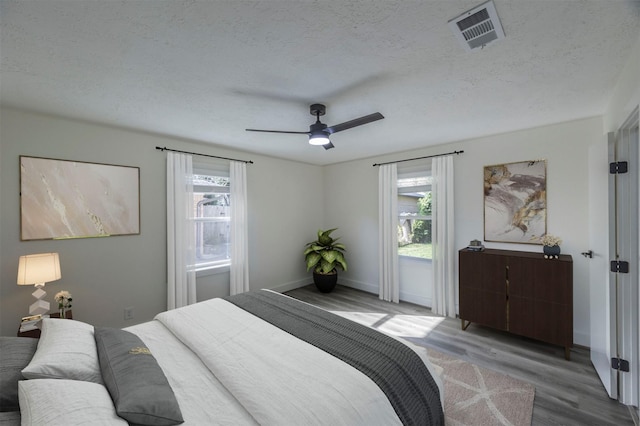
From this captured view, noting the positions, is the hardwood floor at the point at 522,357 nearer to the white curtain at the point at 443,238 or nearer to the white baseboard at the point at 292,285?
the white curtain at the point at 443,238

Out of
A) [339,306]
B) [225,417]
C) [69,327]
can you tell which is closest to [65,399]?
[225,417]

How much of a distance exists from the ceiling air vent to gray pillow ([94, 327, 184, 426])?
7.50ft

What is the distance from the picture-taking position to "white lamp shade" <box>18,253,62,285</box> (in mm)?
2314

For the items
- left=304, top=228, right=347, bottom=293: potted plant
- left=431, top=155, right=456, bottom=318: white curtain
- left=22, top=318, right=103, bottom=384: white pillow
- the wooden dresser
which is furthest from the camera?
left=304, top=228, right=347, bottom=293: potted plant

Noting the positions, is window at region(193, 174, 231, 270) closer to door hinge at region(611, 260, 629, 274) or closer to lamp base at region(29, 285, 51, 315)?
lamp base at region(29, 285, 51, 315)

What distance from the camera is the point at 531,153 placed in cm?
324

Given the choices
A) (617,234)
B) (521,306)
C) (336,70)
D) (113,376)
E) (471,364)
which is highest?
(336,70)

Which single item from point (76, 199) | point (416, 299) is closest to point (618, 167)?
point (416, 299)

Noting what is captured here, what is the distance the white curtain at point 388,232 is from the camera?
439 centimetres

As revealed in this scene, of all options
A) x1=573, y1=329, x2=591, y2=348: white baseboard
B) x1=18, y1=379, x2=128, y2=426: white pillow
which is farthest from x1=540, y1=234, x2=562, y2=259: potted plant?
x1=18, y1=379, x2=128, y2=426: white pillow

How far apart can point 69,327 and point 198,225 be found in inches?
92.2

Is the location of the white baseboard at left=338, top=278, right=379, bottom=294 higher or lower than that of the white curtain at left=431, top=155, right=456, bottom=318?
lower

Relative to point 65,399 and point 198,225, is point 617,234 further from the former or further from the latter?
point 198,225

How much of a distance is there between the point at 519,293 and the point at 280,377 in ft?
9.47
